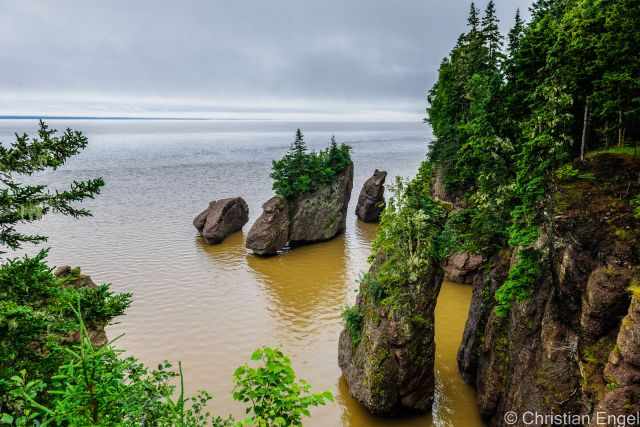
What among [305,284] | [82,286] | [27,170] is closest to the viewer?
[27,170]

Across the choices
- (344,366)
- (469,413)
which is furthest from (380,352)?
(469,413)

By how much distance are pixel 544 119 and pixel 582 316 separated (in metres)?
6.73

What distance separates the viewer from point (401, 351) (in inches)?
568

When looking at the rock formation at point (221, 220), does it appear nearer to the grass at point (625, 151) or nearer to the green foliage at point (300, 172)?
the green foliage at point (300, 172)

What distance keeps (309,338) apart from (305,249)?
14437 mm

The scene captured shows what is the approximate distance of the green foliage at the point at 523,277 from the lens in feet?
42.0

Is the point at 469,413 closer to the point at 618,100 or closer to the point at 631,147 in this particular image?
the point at 631,147

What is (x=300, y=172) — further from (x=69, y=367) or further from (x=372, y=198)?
(x=69, y=367)

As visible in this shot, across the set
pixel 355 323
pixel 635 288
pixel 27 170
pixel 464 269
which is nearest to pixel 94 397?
pixel 27 170

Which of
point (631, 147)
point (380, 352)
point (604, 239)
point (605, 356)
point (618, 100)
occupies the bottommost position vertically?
point (380, 352)

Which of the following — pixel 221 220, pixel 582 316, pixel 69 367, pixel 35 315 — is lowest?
pixel 221 220

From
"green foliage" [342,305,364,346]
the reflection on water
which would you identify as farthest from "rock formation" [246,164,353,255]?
"green foliage" [342,305,364,346]

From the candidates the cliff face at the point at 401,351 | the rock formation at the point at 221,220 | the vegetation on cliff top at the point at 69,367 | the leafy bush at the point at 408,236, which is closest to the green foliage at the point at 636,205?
the leafy bush at the point at 408,236

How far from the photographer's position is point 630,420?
855 centimetres
